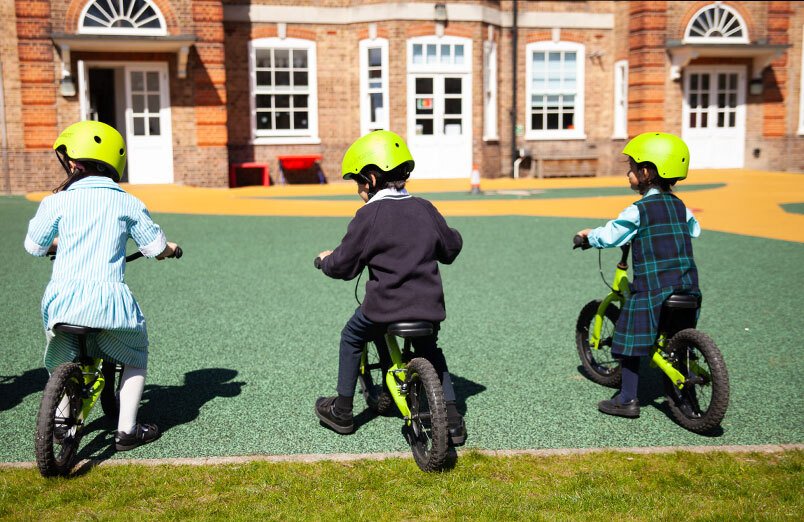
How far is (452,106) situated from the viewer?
76.7 ft

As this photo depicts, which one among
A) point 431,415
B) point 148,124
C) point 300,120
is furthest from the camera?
point 300,120

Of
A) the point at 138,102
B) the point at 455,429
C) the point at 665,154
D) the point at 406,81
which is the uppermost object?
the point at 406,81

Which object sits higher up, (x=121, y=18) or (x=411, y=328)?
(x=121, y=18)

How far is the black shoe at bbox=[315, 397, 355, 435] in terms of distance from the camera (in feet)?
14.6

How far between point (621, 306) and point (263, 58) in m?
18.9

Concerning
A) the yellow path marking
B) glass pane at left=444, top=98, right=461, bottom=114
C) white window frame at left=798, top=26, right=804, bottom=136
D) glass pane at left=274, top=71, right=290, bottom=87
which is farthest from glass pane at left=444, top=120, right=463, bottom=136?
white window frame at left=798, top=26, right=804, bottom=136

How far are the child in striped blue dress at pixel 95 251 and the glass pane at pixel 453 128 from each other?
64.2 feet

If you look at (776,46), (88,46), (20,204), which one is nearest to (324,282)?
(20,204)

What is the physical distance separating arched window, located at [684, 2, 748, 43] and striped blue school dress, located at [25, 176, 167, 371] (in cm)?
2262

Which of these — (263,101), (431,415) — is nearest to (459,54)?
(263,101)

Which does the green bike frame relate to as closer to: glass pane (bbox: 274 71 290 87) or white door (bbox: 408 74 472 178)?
white door (bbox: 408 74 472 178)

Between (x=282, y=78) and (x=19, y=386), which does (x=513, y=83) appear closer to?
(x=282, y=78)

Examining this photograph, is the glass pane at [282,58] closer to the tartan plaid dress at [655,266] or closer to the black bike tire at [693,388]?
the tartan plaid dress at [655,266]

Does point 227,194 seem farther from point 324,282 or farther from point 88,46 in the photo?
point 324,282
